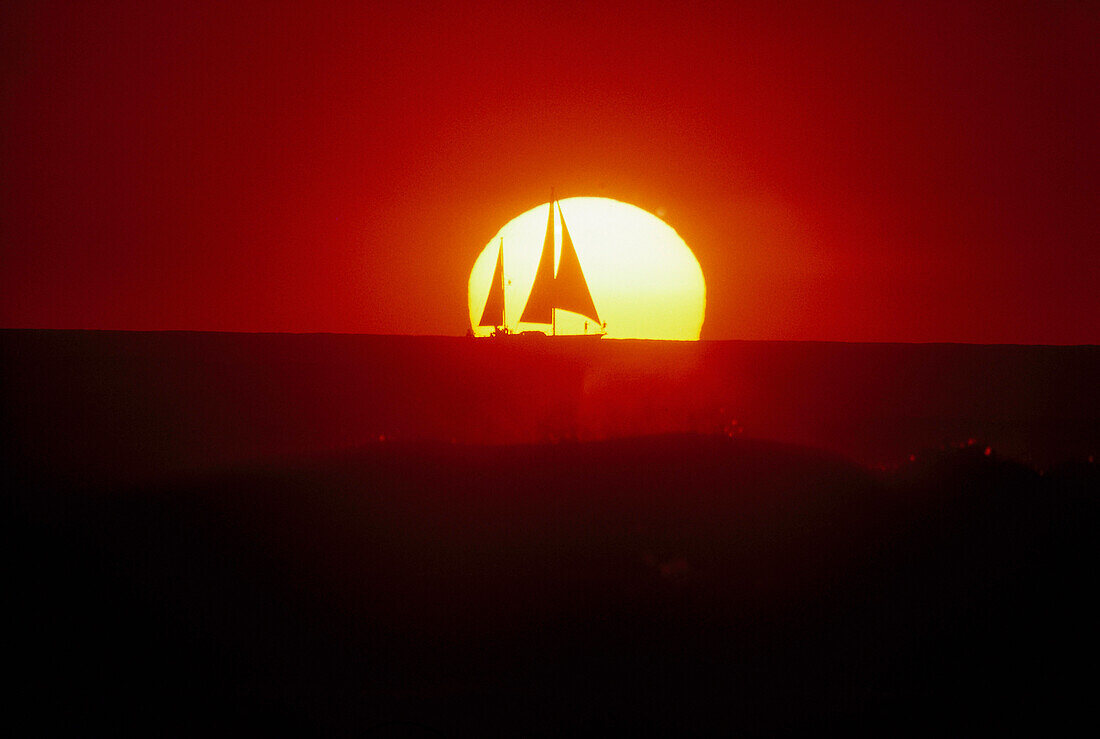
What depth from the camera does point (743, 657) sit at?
100 inches

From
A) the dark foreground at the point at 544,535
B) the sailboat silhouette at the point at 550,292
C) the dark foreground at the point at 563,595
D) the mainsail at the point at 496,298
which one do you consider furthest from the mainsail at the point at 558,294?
the dark foreground at the point at 563,595

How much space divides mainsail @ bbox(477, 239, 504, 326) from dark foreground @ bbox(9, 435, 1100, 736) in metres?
2.42

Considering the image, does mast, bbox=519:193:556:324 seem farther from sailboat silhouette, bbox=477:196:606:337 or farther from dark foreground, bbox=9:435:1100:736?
dark foreground, bbox=9:435:1100:736

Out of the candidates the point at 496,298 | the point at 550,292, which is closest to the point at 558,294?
the point at 550,292

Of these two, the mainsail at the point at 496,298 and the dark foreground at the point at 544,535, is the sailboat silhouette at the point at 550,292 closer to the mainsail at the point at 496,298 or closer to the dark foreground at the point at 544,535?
the mainsail at the point at 496,298

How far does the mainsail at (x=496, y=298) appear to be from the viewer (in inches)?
208

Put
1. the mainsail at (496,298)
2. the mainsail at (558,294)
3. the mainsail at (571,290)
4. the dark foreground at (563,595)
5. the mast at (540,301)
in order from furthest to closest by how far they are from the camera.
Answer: the mast at (540,301) < the mainsail at (558,294) < the mainsail at (571,290) < the mainsail at (496,298) < the dark foreground at (563,595)

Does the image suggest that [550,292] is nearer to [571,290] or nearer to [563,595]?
[571,290]

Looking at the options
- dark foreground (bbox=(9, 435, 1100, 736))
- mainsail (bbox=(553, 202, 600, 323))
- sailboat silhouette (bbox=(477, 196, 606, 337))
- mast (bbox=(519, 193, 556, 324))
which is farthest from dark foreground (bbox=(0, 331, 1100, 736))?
mast (bbox=(519, 193, 556, 324))

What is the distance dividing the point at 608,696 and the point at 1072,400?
262cm

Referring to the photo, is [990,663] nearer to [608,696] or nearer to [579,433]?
[608,696]

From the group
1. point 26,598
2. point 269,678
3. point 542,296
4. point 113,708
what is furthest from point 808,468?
point 542,296

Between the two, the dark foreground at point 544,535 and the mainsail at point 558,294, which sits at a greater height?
the mainsail at point 558,294

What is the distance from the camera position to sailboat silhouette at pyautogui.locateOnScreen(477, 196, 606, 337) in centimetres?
546
